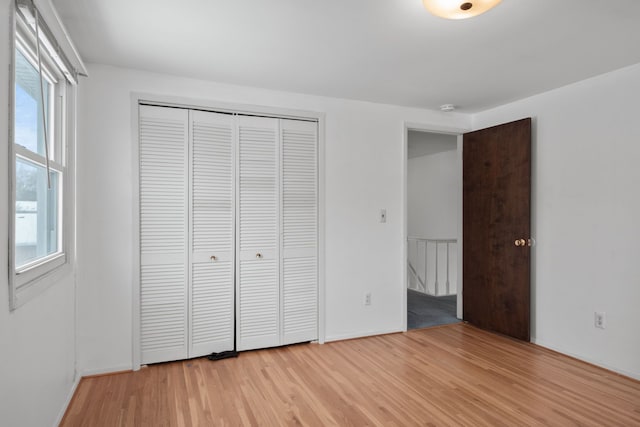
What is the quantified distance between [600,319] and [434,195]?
4094mm

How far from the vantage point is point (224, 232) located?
3.24m

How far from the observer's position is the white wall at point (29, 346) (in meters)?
1.41

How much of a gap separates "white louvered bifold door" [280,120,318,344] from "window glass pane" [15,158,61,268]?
1753mm

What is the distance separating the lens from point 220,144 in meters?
3.22

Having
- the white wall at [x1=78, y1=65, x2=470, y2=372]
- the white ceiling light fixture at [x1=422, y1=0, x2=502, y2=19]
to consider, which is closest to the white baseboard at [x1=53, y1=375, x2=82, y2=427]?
the white wall at [x1=78, y1=65, x2=470, y2=372]

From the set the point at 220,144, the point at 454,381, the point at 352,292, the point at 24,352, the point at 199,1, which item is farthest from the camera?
the point at 352,292

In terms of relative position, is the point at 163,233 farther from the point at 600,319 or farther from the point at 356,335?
the point at 600,319

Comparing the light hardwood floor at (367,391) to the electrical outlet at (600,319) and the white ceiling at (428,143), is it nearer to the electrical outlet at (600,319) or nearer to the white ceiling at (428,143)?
the electrical outlet at (600,319)

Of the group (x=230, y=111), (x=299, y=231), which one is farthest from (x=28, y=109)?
(x=299, y=231)

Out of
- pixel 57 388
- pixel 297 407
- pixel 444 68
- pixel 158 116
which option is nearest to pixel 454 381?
pixel 297 407

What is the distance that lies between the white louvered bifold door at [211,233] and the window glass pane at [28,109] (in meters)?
1.19

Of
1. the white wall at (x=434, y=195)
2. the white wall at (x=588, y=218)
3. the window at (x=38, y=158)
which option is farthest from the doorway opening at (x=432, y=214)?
the window at (x=38, y=158)

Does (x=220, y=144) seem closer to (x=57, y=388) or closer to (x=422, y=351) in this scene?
(x=57, y=388)

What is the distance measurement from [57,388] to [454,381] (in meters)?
2.60
